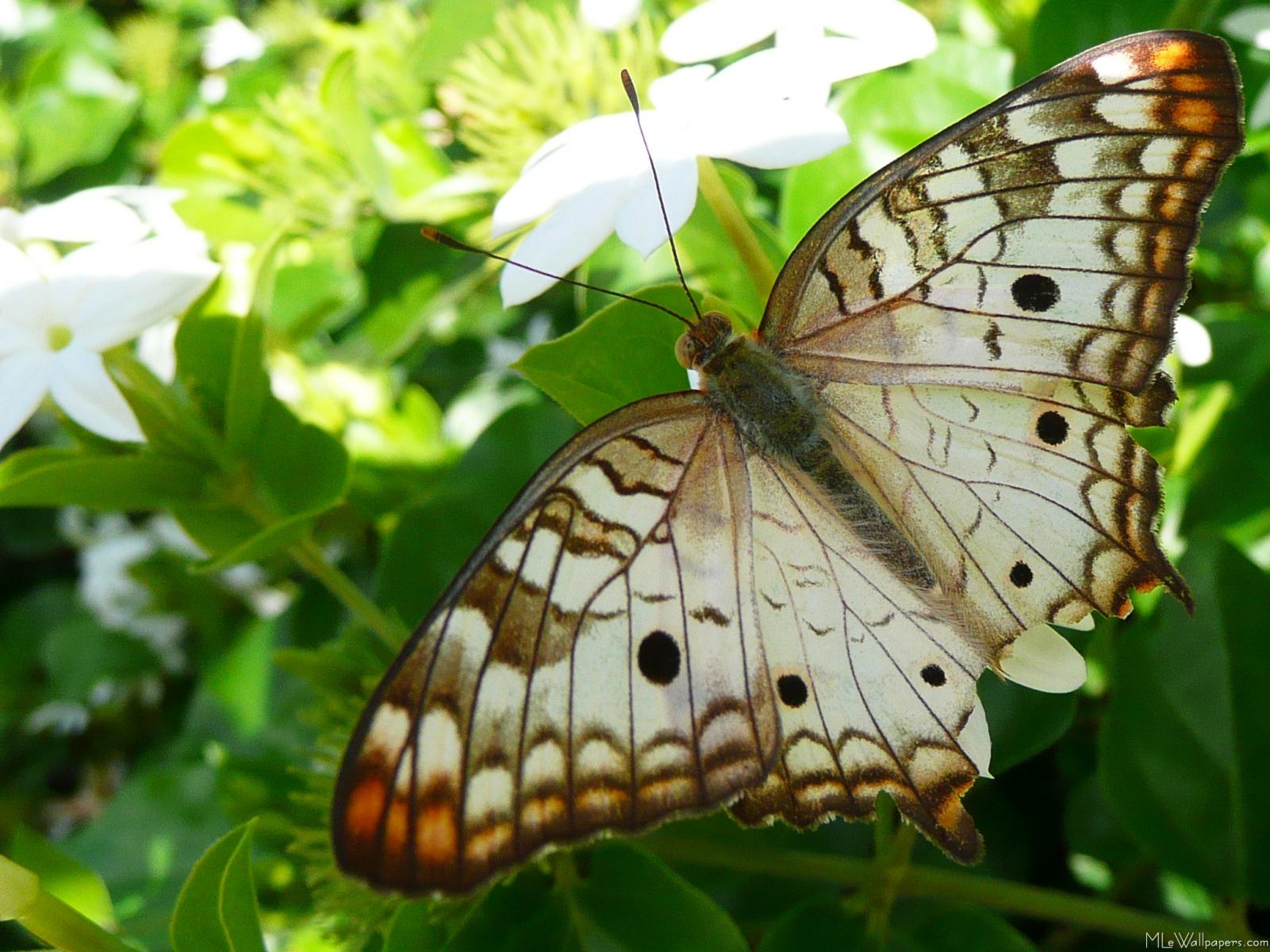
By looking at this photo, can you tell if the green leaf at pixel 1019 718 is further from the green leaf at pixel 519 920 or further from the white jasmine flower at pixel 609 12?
the white jasmine flower at pixel 609 12

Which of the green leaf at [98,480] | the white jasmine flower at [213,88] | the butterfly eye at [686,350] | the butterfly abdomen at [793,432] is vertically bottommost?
the white jasmine flower at [213,88]

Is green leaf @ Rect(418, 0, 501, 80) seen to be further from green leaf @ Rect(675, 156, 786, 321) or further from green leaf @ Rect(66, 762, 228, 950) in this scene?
green leaf @ Rect(66, 762, 228, 950)

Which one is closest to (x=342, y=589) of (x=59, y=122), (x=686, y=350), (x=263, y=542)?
(x=263, y=542)

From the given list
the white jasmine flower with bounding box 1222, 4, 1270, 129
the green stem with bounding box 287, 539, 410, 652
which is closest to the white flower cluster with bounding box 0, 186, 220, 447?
the green stem with bounding box 287, 539, 410, 652

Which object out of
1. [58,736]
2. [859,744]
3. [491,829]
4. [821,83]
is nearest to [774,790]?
[859,744]

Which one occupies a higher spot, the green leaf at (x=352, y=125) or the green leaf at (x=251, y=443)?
the green leaf at (x=352, y=125)

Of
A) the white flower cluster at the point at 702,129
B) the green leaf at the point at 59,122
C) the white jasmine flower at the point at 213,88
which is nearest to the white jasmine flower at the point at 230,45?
the white jasmine flower at the point at 213,88

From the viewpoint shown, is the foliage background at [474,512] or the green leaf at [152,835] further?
the green leaf at [152,835]
